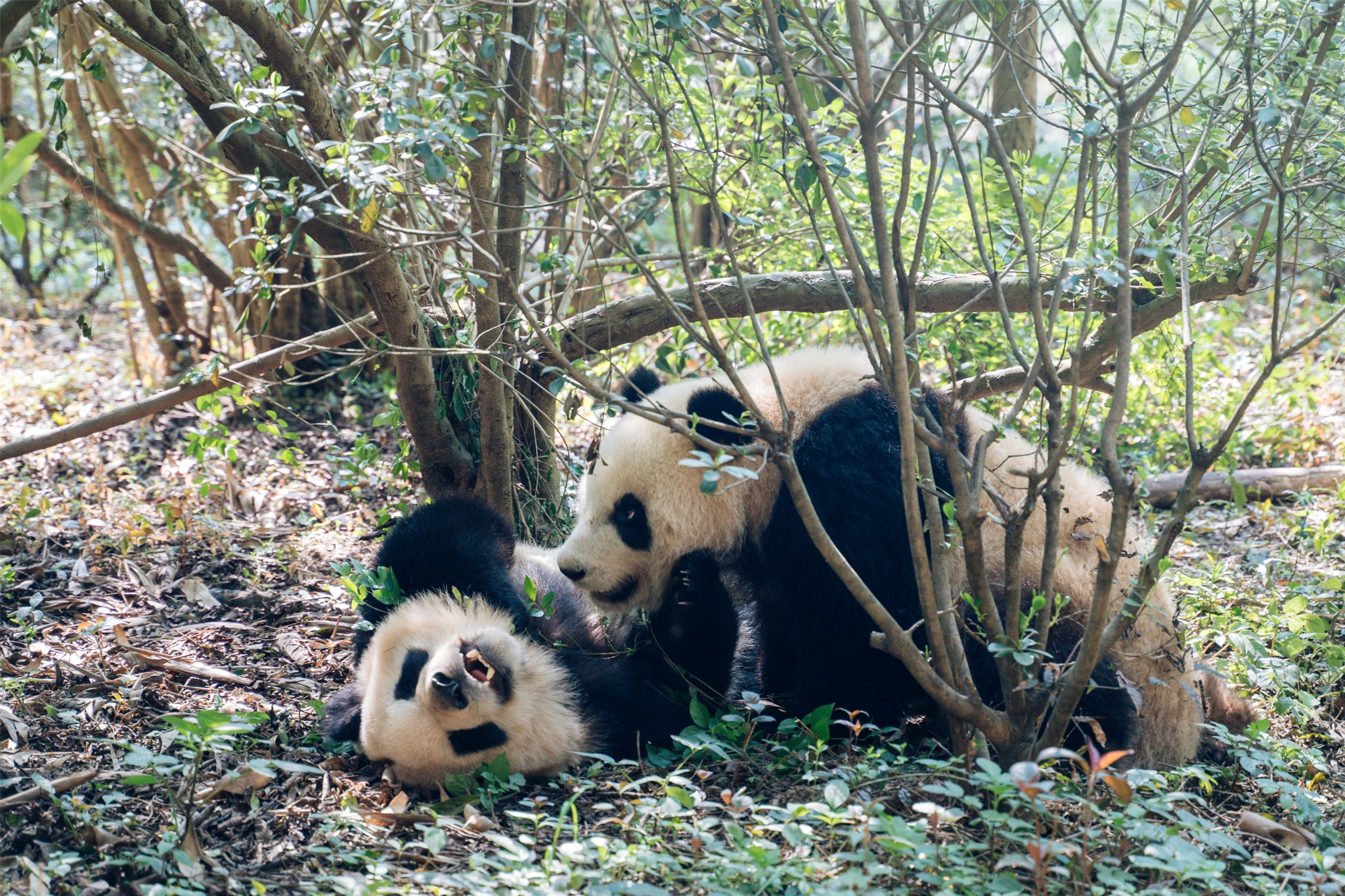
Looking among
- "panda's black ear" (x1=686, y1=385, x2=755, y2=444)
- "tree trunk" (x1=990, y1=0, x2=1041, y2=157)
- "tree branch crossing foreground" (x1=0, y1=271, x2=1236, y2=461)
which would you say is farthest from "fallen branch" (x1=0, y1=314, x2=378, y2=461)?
"tree trunk" (x1=990, y1=0, x2=1041, y2=157)

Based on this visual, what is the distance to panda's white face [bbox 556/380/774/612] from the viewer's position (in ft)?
12.6

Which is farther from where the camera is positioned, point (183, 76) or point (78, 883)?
point (183, 76)

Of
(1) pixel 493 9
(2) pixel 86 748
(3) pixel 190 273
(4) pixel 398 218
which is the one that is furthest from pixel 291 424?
(2) pixel 86 748

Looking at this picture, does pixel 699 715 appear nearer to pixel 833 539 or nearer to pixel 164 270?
pixel 833 539

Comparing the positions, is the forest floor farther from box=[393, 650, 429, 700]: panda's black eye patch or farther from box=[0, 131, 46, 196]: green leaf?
box=[0, 131, 46, 196]: green leaf

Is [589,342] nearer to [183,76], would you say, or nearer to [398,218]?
[398,218]

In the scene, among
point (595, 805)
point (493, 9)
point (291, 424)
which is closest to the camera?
point (595, 805)

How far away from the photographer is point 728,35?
3.08 meters

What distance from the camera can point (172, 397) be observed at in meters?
4.73

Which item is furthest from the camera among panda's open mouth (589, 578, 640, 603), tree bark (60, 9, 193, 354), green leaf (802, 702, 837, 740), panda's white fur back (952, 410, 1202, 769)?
tree bark (60, 9, 193, 354)

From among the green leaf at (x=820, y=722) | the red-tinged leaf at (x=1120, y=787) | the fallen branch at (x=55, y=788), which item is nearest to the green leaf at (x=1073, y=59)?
the red-tinged leaf at (x=1120, y=787)

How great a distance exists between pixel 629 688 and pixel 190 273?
7274mm

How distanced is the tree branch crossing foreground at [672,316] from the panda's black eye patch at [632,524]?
85cm

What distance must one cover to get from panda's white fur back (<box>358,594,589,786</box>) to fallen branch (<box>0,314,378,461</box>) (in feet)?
4.79
